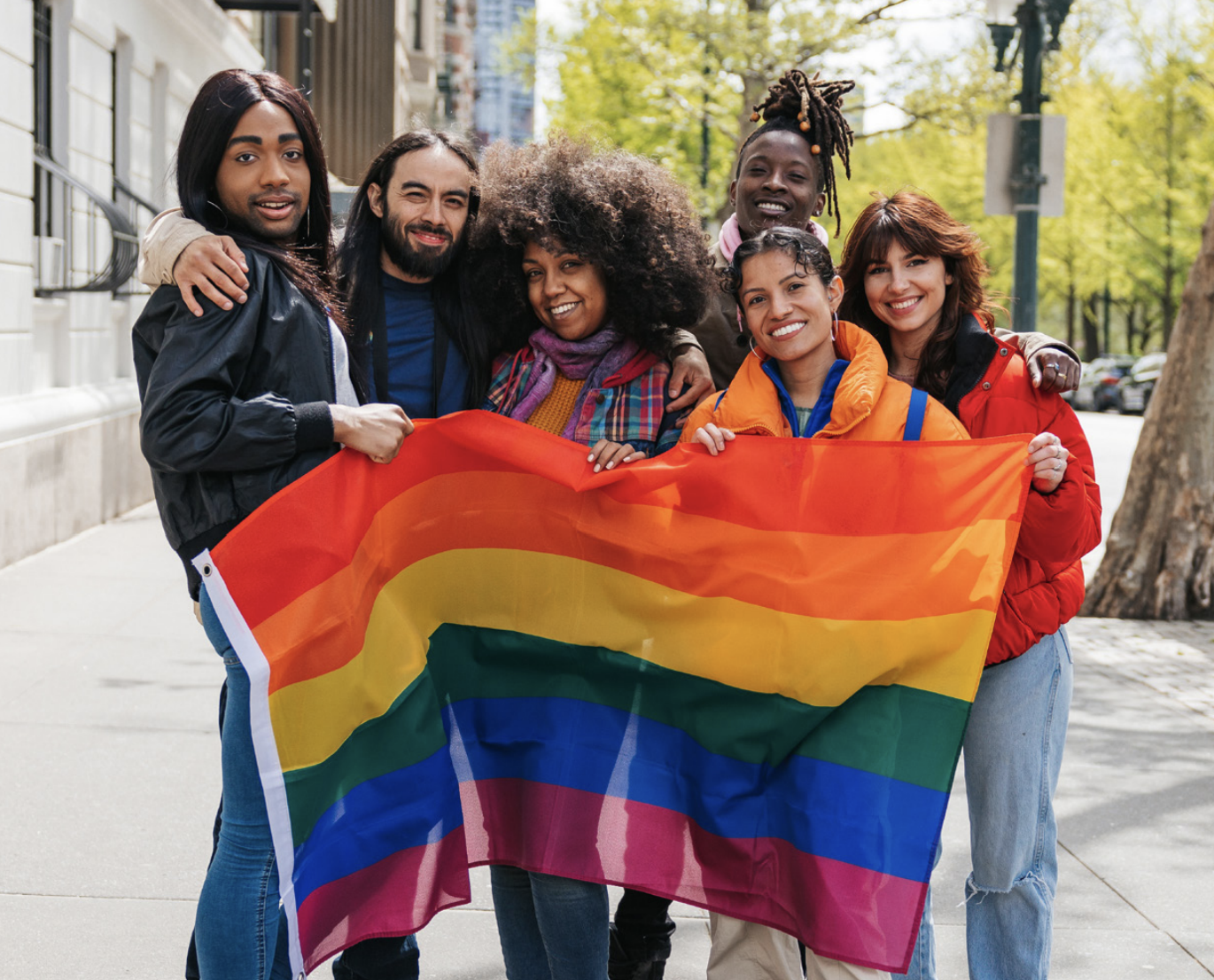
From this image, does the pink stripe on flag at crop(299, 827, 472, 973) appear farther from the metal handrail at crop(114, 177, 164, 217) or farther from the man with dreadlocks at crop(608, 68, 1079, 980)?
the metal handrail at crop(114, 177, 164, 217)

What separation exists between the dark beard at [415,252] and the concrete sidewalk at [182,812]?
6.47 feet

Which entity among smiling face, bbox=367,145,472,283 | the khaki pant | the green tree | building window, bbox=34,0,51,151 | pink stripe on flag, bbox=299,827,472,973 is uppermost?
the green tree

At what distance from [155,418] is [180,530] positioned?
0.29m

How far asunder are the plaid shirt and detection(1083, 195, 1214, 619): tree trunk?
6395mm

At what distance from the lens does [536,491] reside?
3.14m

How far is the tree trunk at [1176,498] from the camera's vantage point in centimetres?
863

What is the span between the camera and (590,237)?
316 centimetres

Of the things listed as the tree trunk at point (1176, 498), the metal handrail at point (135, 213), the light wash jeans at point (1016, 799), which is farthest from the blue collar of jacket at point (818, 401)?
the metal handrail at point (135, 213)

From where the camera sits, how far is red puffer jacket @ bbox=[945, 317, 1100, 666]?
9.40 feet

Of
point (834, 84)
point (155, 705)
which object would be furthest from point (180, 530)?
point (155, 705)

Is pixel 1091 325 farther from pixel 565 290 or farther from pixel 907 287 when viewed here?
pixel 565 290

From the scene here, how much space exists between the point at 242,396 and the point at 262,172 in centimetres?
53

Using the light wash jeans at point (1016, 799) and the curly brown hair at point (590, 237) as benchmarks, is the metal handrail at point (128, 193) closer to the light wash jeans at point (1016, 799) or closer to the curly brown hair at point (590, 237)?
the curly brown hair at point (590, 237)

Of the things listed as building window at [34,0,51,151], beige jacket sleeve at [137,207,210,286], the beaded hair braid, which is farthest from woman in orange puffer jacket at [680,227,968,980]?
building window at [34,0,51,151]
